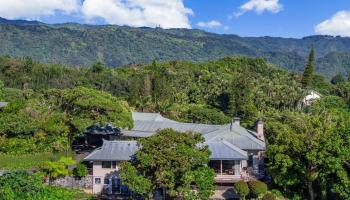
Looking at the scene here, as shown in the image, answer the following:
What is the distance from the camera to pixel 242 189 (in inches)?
1288

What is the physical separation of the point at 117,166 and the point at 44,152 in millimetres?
12534

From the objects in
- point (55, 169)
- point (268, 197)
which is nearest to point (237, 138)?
point (268, 197)

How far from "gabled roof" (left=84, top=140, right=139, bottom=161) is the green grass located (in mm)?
7005

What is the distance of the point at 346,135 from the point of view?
3114 cm

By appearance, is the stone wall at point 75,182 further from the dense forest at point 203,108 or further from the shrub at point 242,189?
the shrub at point 242,189

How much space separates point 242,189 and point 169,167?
6.67 metres

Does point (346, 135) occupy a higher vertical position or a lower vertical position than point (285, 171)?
higher

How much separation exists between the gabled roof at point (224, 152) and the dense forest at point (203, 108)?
2920 millimetres

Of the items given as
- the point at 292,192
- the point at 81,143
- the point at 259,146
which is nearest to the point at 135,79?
the point at 81,143

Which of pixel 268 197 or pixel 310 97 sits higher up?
pixel 310 97

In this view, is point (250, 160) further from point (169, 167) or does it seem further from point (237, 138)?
point (169, 167)

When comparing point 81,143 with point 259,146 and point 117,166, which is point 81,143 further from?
point 259,146

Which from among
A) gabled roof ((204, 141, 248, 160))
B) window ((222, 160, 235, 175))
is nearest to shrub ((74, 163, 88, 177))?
gabled roof ((204, 141, 248, 160))

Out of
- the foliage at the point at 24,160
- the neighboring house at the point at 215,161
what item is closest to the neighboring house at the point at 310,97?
the neighboring house at the point at 215,161
